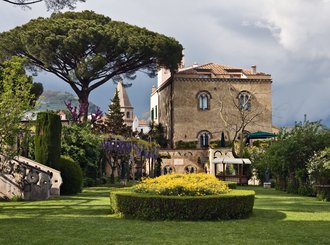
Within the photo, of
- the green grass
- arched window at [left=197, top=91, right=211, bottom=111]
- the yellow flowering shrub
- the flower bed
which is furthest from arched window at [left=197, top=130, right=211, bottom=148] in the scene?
the flower bed

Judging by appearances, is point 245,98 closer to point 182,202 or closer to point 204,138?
point 204,138

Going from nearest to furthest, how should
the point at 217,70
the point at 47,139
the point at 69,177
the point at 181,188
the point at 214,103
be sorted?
the point at 181,188, the point at 47,139, the point at 69,177, the point at 214,103, the point at 217,70

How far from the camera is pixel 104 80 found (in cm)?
4778

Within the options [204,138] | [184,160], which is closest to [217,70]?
[204,138]

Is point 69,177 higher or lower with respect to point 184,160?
lower

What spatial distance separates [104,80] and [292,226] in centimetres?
3833

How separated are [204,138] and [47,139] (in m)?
34.5

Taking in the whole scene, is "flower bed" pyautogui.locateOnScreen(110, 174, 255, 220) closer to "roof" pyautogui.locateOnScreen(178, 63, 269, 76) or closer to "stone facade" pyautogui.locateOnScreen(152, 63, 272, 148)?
"stone facade" pyautogui.locateOnScreen(152, 63, 272, 148)

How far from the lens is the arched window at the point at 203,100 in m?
55.0

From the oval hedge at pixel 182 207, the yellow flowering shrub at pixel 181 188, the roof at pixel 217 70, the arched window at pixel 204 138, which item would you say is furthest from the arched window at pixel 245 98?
the oval hedge at pixel 182 207

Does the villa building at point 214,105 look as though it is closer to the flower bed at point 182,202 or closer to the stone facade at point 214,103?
the stone facade at point 214,103

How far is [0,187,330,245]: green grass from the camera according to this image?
348 inches

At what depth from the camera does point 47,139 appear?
2178 centimetres

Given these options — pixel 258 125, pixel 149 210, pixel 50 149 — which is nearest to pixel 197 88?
pixel 258 125
